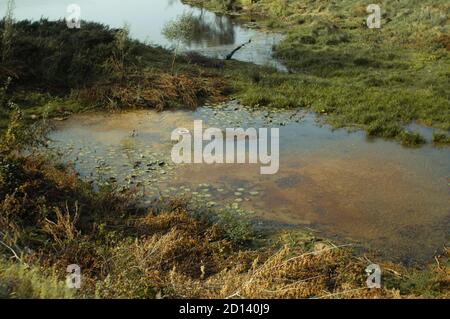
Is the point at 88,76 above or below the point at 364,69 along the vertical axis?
below

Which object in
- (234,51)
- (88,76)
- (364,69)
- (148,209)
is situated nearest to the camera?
(148,209)

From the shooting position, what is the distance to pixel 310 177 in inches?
351

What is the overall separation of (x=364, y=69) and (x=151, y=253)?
40.5ft

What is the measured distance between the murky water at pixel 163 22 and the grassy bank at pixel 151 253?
11.3 meters

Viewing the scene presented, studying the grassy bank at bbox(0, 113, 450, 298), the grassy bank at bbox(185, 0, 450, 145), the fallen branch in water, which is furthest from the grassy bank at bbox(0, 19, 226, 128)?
the grassy bank at bbox(0, 113, 450, 298)

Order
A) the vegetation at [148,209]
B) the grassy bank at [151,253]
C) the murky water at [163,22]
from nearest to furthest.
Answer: the grassy bank at [151,253] → the vegetation at [148,209] → the murky water at [163,22]

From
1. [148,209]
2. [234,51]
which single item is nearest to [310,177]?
[148,209]

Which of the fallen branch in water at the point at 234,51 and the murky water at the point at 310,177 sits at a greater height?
the fallen branch in water at the point at 234,51

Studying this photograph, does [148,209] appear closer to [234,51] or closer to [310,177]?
[310,177]

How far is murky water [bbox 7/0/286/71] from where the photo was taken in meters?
20.4

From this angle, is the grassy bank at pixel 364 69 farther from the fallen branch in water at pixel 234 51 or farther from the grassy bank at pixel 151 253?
the grassy bank at pixel 151 253

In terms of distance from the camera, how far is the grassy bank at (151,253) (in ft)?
16.2

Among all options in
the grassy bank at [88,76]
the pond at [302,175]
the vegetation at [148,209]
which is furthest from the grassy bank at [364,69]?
the grassy bank at [88,76]
